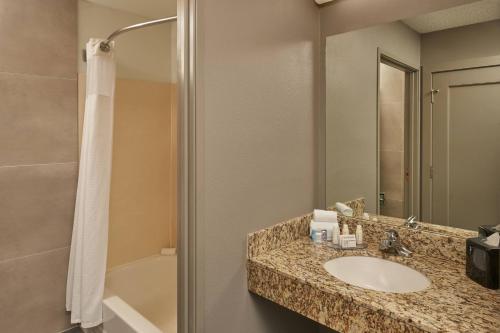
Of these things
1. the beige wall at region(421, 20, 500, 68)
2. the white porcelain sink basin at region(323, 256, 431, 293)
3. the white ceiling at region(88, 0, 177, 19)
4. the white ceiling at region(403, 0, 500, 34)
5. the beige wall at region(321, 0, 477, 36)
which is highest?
the white ceiling at region(88, 0, 177, 19)

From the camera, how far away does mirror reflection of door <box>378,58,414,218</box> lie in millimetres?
1429

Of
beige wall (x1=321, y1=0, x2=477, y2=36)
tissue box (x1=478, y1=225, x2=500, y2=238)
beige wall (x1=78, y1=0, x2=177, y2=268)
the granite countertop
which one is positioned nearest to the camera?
the granite countertop

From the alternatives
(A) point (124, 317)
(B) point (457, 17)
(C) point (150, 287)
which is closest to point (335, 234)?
(B) point (457, 17)

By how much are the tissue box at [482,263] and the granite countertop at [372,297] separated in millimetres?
25

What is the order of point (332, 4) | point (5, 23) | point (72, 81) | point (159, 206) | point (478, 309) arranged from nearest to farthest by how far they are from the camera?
point (478, 309), point (332, 4), point (5, 23), point (72, 81), point (159, 206)

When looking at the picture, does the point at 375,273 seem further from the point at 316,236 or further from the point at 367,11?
the point at 367,11

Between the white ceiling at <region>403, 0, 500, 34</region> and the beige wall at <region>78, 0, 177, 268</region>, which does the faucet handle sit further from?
the beige wall at <region>78, 0, 177, 268</region>

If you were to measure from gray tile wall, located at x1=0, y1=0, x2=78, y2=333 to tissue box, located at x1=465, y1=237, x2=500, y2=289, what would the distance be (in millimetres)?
2082

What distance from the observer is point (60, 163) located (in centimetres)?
193

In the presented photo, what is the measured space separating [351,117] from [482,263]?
848mm

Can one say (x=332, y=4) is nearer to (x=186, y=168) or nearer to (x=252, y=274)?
(x=186, y=168)

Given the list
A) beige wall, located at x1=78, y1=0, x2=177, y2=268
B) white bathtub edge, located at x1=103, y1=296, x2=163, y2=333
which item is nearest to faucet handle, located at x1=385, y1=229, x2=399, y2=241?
white bathtub edge, located at x1=103, y1=296, x2=163, y2=333

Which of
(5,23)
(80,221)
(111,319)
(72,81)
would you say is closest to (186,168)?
(80,221)

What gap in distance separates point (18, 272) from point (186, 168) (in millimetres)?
1435
